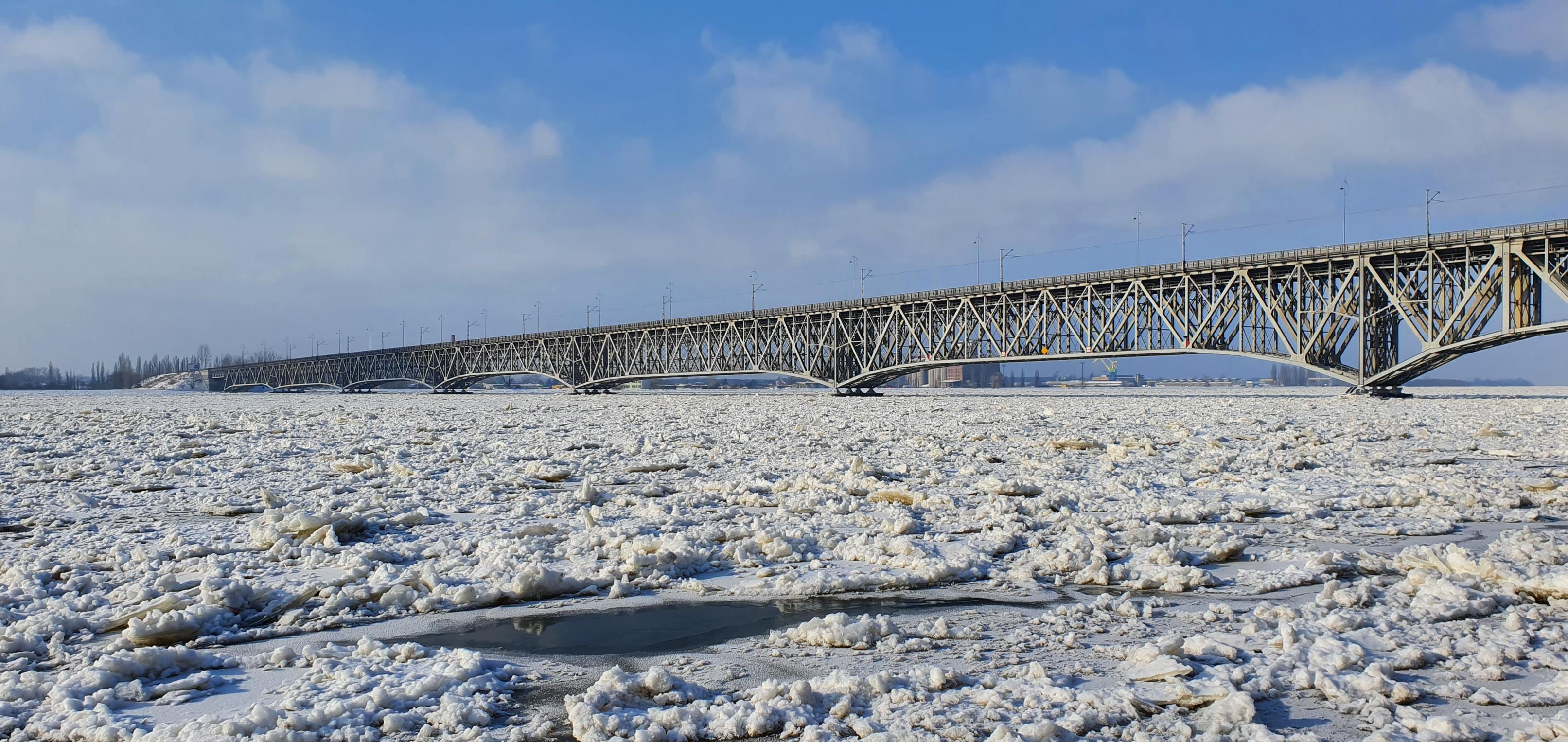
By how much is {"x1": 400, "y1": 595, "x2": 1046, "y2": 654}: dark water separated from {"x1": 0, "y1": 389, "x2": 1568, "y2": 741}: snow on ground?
0.19m

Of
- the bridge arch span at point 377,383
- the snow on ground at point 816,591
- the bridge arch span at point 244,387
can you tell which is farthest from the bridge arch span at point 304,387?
the snow on ground at point 816,591

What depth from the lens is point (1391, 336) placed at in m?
48.4

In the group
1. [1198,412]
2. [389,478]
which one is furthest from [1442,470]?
[1198,412]

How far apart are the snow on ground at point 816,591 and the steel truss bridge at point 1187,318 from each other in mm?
35501

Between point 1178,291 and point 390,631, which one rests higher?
point 1178,291

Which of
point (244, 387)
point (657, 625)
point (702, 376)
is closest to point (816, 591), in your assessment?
point (657, 625)

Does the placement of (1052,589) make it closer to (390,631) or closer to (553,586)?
(553,586)

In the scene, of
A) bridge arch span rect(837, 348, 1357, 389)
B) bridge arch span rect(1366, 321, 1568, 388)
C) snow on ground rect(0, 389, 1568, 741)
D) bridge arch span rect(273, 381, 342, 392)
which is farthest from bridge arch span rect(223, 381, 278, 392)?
snow on ground rect(0, 389, 1568, 741)

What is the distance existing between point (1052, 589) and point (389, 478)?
9.11 m

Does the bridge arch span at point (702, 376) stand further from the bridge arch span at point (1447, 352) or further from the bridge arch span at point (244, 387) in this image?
the bridge arch span at point (244, 387)

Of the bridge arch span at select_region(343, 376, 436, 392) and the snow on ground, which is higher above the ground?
the bridge arch span at select_region(343, 376, 436, 392)

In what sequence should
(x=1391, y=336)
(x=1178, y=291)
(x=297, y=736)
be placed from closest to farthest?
(x=297, y=736) < (x=1391, y=336) < (x=1178, y=291)

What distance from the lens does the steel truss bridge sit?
43219 mm

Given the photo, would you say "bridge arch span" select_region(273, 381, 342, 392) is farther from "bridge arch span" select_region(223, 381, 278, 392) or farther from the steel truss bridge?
the steel truss bridge
